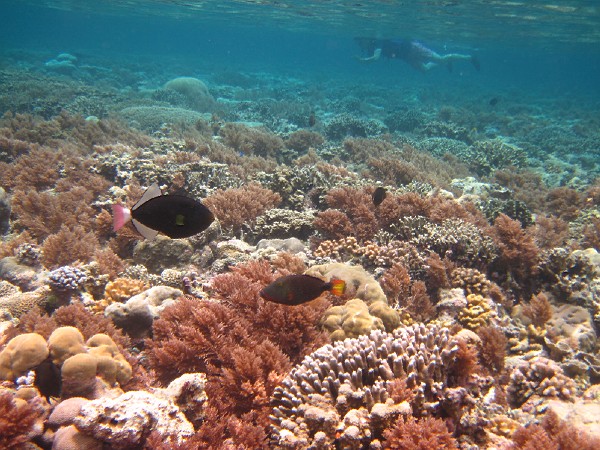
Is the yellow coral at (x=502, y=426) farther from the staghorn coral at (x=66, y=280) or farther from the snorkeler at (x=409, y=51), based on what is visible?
the snorkeler at (x=409, y=51)

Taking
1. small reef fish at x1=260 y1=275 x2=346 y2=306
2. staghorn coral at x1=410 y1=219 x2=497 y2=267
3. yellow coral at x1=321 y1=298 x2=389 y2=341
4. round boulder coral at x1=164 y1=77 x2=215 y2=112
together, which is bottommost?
round boulder coral at x1=164 y1=77 x2=215 y2=112

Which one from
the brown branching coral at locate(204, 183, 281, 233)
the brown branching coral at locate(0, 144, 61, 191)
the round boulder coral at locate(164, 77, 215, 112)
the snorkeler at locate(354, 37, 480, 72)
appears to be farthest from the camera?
the snorkeler at locate(354, 37, 480, 72)

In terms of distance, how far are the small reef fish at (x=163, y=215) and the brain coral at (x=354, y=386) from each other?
1.69 m

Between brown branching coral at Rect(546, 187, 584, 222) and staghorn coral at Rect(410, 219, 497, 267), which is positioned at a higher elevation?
staghorn coral at Rect(410, 219, 497, 267)

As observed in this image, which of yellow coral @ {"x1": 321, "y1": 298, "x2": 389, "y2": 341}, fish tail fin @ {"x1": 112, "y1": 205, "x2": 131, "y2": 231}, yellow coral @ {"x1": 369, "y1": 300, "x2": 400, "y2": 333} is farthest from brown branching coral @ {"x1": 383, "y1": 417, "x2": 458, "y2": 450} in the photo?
fish tail fin @ {"x1": 112, "y1": 205, "x2": 131, "y2": 231}

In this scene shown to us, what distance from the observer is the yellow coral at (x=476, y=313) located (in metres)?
5.43

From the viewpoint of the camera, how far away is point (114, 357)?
139 inches

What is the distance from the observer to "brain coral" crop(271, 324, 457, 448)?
287 centimetres

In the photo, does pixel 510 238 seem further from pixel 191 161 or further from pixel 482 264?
pixel 191 161

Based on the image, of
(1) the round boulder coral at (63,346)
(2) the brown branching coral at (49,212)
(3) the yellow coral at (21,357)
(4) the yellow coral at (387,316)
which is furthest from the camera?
(2) the brown branching coral at (49,212)

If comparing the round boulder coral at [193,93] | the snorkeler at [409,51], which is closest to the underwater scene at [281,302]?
the round boulder coral at [193,93]

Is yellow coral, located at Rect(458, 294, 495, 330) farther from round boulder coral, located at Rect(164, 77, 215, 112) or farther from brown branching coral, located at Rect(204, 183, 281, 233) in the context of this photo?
round boulder coral, located at Rect(164, 77, 215, 112)

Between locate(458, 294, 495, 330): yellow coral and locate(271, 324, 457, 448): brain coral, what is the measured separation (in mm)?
2148

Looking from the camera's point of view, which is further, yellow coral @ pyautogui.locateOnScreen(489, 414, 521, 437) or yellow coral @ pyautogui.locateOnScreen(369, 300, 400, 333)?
yellow coral @ pyautogui.locateOnScreen(369, 300, 400, 333)
